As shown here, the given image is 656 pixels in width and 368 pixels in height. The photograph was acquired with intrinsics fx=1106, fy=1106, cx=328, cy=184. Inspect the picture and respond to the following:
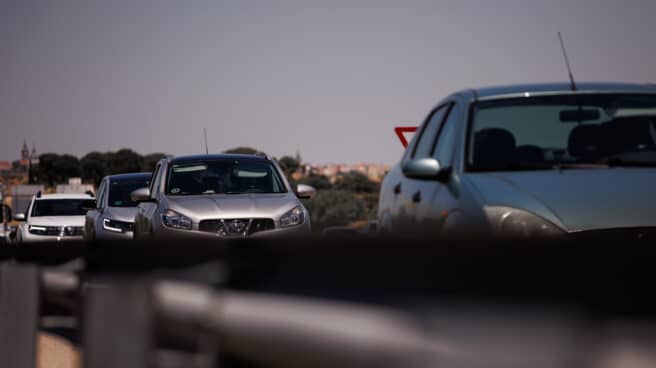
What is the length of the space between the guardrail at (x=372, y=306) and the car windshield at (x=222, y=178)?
12.2 metres

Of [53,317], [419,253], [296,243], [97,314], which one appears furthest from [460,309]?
[53,317]

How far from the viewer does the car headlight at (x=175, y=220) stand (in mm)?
13664

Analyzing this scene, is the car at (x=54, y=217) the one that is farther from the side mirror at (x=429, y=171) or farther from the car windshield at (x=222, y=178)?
the side mirror at (x=429, y=171)

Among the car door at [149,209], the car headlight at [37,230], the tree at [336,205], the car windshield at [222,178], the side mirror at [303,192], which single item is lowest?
the tree at [336,205]

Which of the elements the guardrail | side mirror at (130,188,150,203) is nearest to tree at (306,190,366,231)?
side mirror at (130,188,150,203)

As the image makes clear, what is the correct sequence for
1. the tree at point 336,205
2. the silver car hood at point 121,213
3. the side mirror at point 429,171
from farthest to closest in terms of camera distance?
1. the tree at point 336,205
2. the silver car hood at point 121,213
3. the side mirror at point 429,171

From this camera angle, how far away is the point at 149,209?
1470cm

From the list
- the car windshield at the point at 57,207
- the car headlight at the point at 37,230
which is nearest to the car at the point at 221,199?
the car headlight at the point at 37,230

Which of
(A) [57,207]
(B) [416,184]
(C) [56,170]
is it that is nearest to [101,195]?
(A) [57,207]

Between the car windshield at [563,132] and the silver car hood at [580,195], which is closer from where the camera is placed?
the silver car hood at [580,195]

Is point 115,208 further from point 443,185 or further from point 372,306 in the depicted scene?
point 372,306

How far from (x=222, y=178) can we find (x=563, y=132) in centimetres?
836

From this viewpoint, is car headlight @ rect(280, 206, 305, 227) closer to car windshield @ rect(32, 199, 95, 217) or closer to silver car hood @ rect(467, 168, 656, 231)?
silver car hood @ rect(467, 168, 656, 231)

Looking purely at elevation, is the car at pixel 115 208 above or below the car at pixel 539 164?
below
